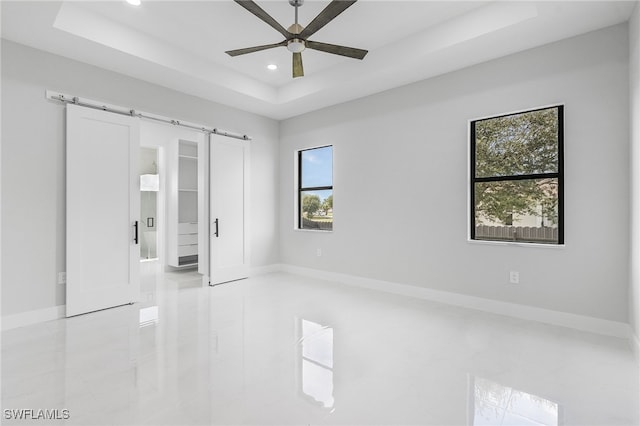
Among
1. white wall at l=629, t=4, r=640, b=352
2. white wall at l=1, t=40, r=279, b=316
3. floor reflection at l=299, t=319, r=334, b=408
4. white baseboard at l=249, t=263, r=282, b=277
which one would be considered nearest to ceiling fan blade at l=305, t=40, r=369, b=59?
white wall at l=629, t=4, r=640, b=352

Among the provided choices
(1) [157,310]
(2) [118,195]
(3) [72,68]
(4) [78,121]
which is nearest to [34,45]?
(3) [72,68]

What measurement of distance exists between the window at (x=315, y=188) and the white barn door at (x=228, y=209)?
1015 mm

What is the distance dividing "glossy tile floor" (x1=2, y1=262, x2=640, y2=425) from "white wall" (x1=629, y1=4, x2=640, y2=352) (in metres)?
0.37

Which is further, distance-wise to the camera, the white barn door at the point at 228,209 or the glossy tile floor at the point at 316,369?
the white barn door at the point at 228,209

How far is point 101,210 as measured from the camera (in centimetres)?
388

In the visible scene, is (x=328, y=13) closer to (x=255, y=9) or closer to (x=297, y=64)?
(x=255, y=9)

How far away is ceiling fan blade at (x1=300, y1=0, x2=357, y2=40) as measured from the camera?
8.25 ft

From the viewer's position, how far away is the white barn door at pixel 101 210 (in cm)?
365

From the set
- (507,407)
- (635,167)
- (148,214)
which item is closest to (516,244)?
(635,167)

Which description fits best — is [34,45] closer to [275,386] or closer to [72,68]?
[72,68]

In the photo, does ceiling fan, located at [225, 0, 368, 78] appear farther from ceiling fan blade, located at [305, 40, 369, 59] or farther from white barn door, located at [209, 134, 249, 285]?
white barn door, located at [209, 134, 249, 285]

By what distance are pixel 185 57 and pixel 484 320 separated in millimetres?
4627

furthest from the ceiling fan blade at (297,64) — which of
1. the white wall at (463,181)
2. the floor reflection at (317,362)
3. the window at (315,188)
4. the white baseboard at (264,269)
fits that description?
the white baseboard at (264,269)

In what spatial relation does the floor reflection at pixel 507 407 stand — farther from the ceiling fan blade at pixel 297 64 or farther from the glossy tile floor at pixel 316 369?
the ceiling fan blade at pixel 297 64
